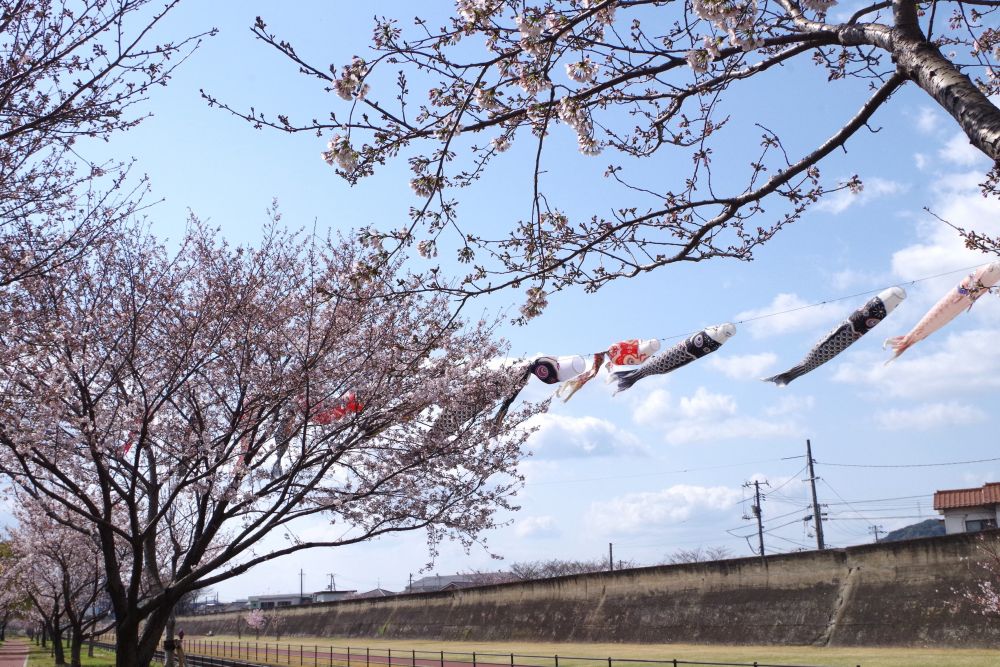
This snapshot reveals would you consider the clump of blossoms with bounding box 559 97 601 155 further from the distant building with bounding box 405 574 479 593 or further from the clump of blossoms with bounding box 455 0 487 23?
the distant building with bounding box 405 574 479 593

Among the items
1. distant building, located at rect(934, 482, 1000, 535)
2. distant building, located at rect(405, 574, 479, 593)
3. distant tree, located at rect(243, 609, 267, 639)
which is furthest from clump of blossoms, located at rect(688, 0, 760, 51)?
distant building, located at rect(405, 574, 479, 593)

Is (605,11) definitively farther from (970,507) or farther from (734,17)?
(970,507)

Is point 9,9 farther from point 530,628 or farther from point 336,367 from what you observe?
point 530,628

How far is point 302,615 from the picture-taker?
158ft

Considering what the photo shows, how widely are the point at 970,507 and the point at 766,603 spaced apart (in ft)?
52.8

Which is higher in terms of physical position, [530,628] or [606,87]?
A: [606,87]

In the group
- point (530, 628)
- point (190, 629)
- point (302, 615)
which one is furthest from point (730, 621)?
point (190, 629)

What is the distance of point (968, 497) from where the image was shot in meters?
32.9

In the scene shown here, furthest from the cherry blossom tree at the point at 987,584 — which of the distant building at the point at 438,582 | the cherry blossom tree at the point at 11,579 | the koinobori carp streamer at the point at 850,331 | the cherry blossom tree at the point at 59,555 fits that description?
the distant building at the point at 438,582

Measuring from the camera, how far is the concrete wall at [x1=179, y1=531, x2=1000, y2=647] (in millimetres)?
17938

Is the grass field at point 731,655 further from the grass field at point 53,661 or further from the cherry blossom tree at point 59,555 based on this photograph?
the cherry blossom tree at point 59,555

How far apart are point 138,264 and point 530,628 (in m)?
21.9

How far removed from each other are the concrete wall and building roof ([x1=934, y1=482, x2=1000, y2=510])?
15342 mm

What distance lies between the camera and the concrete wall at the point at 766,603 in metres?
17.9
